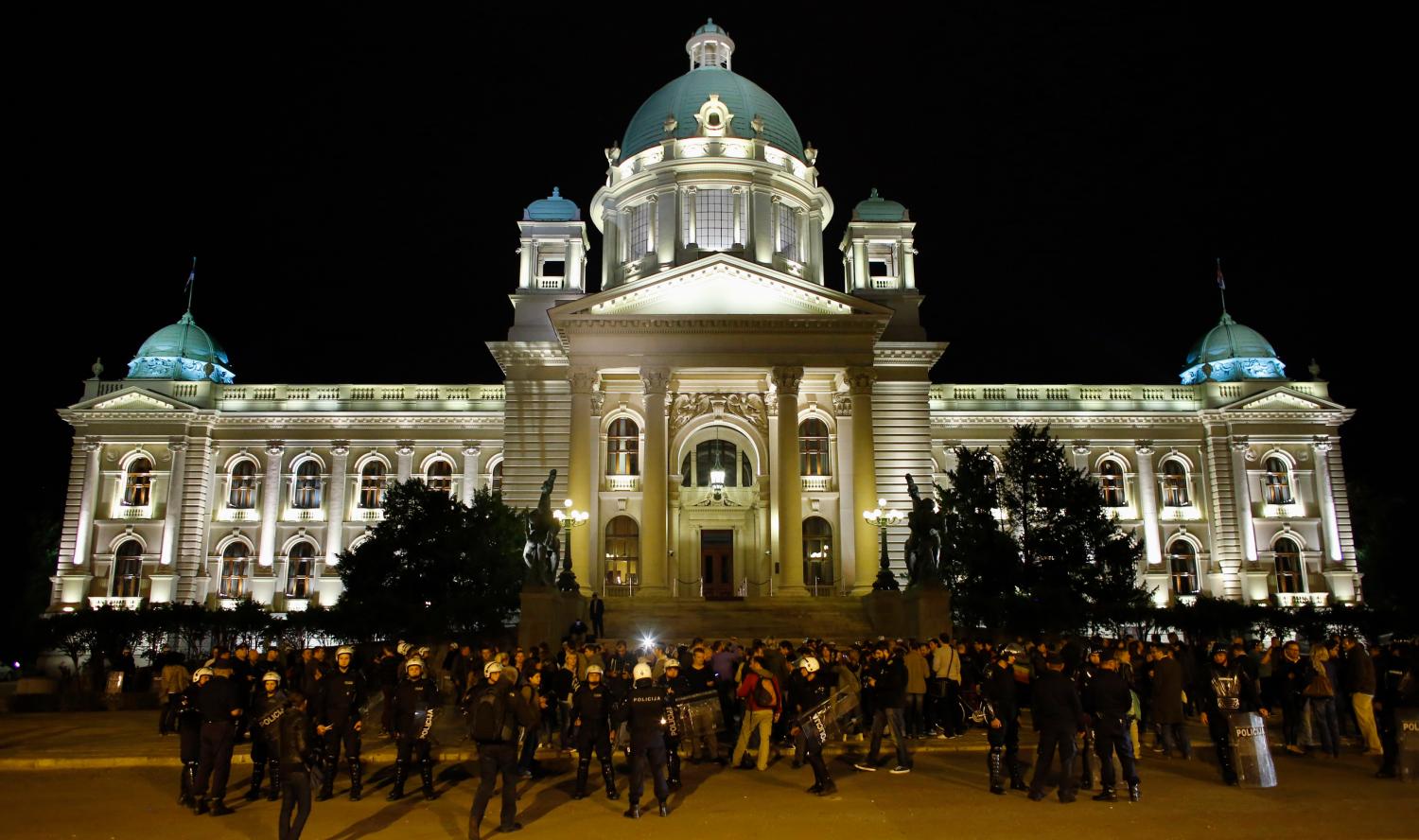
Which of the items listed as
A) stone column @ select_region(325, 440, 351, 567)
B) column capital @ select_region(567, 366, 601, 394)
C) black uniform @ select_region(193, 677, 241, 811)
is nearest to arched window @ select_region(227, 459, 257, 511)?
stone column @ select_region(325, 440, 351, 567)

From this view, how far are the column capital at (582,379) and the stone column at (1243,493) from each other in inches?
1260

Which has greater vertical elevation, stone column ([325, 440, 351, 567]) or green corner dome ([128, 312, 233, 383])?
green corner dome ([128, 312, 233, 383])

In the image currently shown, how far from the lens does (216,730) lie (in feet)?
43.7

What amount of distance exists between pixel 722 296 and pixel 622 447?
805 centimetres

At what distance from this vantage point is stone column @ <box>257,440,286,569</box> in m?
51.3

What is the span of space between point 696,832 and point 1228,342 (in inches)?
2089

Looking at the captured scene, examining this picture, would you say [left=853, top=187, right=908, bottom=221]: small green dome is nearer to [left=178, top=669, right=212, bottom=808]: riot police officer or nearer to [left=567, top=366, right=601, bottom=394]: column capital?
[left=567, top=366, right=601, bottom=394]: column capital

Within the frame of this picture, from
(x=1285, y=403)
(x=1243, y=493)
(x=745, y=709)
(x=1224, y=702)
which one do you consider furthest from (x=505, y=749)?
(x=1285, y=403)

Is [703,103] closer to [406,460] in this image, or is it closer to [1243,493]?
[406,460]

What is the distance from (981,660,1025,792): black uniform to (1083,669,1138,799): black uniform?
1.10m

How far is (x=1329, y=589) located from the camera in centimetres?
5069

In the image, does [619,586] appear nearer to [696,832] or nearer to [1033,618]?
[1033,618]

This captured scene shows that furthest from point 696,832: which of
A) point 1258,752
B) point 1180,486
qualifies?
point 1180,486

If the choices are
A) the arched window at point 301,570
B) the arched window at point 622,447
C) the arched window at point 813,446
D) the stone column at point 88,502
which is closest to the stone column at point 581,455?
the arched window at point 622,447
